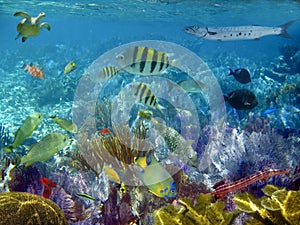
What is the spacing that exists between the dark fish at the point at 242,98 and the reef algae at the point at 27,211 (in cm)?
426

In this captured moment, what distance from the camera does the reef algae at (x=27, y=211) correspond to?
2.29 metres

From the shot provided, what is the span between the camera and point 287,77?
14.1 metres

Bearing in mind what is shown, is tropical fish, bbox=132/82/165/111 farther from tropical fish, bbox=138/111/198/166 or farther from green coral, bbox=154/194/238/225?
green coral, bbox=154/194/238/225

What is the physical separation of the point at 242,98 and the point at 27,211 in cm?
462

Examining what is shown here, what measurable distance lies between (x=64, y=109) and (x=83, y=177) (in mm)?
8417

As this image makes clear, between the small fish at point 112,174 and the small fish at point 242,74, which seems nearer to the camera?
the small fish at point 112,174

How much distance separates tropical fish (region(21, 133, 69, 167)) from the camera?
138 inches

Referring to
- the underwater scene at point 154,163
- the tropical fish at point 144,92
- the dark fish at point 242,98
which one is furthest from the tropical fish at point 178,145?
the dark fish at point 242,98

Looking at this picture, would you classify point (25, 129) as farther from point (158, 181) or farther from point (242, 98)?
point (242, 98)

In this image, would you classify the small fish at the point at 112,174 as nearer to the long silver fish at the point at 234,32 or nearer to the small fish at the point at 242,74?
the long silver fish at the point at 234,32

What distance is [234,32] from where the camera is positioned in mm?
5891

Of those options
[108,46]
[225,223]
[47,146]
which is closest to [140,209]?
[47,146]

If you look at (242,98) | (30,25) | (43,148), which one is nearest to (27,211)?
(43,148)

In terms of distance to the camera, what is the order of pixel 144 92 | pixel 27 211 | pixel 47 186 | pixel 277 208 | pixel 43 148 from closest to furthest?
pixel 277 208
pixel 27 211
pixel 47 186
pixel 43 148
pixel 144 92
